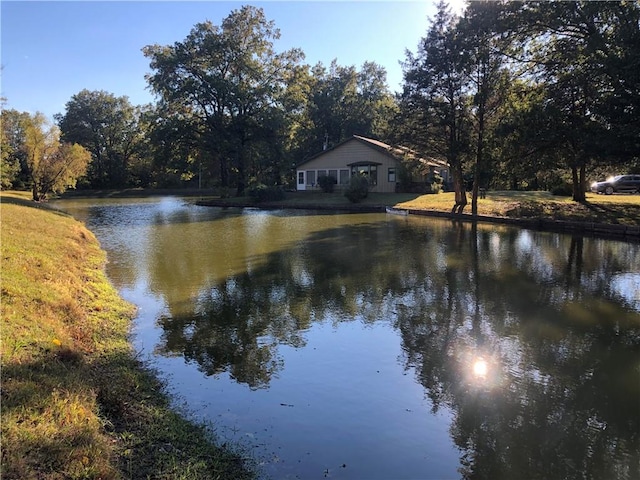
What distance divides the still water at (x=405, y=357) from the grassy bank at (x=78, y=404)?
0.40m

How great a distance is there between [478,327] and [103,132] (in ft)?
242

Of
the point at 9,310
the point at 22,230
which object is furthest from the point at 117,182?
the point at 9,310

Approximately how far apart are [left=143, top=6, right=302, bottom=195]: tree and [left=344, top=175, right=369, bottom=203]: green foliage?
1233 centimetres

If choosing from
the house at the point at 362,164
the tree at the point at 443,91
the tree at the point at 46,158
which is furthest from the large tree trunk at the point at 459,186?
the tree at the point at 46,158

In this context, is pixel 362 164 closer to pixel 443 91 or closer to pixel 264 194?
pixel 264 194

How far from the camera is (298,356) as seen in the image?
633 centimetres

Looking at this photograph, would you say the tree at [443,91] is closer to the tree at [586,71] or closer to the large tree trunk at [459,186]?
the large tree trunk at [459,186]

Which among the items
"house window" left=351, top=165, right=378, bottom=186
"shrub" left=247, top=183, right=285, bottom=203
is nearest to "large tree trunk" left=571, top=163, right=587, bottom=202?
"house window" left=351, top=165, right=378, bottom=186

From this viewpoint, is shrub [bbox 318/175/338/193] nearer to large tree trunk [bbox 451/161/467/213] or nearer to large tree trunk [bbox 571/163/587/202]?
large tree trunk [bbox 451/161/467/213]

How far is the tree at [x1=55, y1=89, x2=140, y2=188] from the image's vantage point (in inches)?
2685

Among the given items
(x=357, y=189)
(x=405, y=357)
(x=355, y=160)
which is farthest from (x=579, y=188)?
→ (x=405, y=357)

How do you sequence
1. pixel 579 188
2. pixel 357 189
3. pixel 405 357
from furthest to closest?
1. pixel 357 189
2. pixel 579 188
3. pixel 405 357

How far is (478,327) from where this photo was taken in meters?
7.50

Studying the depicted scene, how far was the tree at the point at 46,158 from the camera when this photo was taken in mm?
33656
